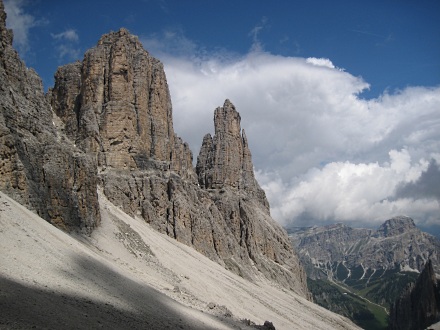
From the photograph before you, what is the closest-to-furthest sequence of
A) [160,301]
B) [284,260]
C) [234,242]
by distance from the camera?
[160,301] < [234,242] < [284,260]

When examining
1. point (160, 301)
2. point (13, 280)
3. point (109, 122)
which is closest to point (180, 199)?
point (109, 122)

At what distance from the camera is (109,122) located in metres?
77.6

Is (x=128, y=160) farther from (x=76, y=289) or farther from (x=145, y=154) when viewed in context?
(x=76, y=289)

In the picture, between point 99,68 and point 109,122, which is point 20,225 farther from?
point 99,68

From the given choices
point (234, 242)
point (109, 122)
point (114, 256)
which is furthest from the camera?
point (234, 242)

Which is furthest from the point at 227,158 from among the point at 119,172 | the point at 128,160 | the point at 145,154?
the point at 119,172

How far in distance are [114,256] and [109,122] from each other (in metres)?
43.6

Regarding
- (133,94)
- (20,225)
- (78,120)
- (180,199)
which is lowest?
(20,225)

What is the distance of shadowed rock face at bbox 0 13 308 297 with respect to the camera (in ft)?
134

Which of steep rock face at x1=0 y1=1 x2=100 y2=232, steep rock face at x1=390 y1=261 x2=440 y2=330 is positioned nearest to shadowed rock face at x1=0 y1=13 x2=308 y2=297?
steep rock face at x1=0 y1=1 x2=100 y2=232

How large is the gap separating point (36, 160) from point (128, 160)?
39.3 meters

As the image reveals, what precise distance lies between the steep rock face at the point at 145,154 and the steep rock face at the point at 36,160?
2287 cm

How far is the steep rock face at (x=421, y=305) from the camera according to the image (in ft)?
351

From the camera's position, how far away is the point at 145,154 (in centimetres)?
8044
